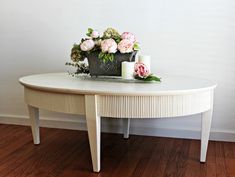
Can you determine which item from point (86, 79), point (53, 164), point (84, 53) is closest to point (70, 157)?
point (53, 164)

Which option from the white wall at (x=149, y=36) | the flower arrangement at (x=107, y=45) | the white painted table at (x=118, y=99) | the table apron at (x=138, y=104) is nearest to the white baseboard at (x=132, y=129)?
the white wall at (x=149, y=36)

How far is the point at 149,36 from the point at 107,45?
2.06ft

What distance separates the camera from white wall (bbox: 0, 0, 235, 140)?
227 cm

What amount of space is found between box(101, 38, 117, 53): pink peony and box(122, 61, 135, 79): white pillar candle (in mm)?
102

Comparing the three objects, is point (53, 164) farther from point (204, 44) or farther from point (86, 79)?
point (204, 44)

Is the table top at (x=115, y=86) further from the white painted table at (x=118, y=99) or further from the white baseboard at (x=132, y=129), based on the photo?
the white baseboard at (x=132, y=129)

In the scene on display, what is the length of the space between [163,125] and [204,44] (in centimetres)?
66

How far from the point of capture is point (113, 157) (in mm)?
2064

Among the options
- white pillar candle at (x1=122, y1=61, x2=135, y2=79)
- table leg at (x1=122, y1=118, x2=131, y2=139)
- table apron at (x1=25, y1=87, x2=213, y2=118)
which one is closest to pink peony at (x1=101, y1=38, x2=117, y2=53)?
white pillar candle at (x1=122, y1=61, x2=135, y2=79)

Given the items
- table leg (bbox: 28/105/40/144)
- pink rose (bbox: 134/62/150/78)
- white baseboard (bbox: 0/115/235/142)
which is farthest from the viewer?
white baseboard (bbox: 0/115/235/142)

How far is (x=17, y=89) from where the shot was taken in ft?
9.04

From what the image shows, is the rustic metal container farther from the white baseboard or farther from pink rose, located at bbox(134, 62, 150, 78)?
the white baseboard

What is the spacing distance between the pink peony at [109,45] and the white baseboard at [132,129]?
853mm

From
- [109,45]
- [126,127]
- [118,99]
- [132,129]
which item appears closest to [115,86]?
[118,99]
